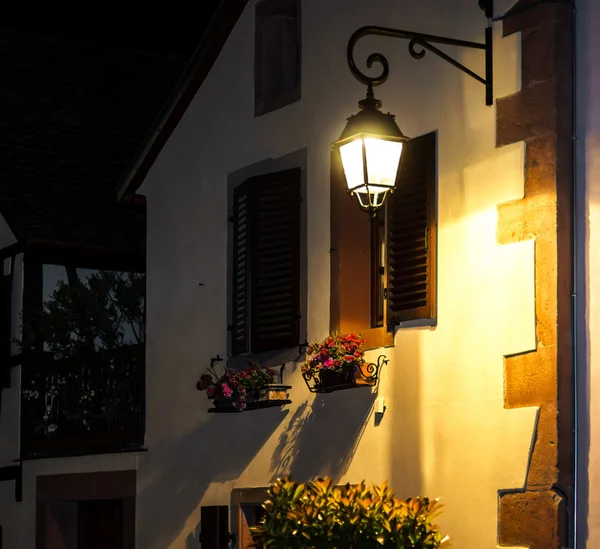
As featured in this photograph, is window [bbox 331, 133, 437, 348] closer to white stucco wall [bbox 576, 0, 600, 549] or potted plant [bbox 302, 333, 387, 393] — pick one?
potted plant [bbox 302, 333, 387, 393]

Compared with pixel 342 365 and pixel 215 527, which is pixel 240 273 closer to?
pixel 215 527

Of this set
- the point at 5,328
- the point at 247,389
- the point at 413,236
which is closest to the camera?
the point at 413,236

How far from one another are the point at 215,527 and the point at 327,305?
2.24 m

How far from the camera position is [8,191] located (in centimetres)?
1548

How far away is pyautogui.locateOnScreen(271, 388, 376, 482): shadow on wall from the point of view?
9172 mm

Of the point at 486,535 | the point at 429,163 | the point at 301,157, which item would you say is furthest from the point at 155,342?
the point at 486,535

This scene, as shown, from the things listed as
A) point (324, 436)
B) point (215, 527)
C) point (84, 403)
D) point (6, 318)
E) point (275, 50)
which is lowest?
point (215, 527)

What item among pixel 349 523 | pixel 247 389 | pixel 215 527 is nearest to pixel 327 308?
pixel 247 389

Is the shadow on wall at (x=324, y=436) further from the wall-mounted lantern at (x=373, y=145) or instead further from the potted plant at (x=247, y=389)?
the wall-mounted lantern at (x=373, y=145)

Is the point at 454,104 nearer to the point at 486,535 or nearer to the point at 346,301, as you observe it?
the point at 346,301

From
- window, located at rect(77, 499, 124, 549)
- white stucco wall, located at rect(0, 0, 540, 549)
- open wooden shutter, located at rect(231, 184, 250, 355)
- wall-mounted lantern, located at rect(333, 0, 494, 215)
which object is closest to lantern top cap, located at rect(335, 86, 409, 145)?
wall-mounted lantern, located at rect(333, 0, 494, 215)

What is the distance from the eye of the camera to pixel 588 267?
7.50m

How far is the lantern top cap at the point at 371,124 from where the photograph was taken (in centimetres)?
782

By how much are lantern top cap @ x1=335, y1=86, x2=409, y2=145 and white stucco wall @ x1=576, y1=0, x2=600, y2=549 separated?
1.10 meters
